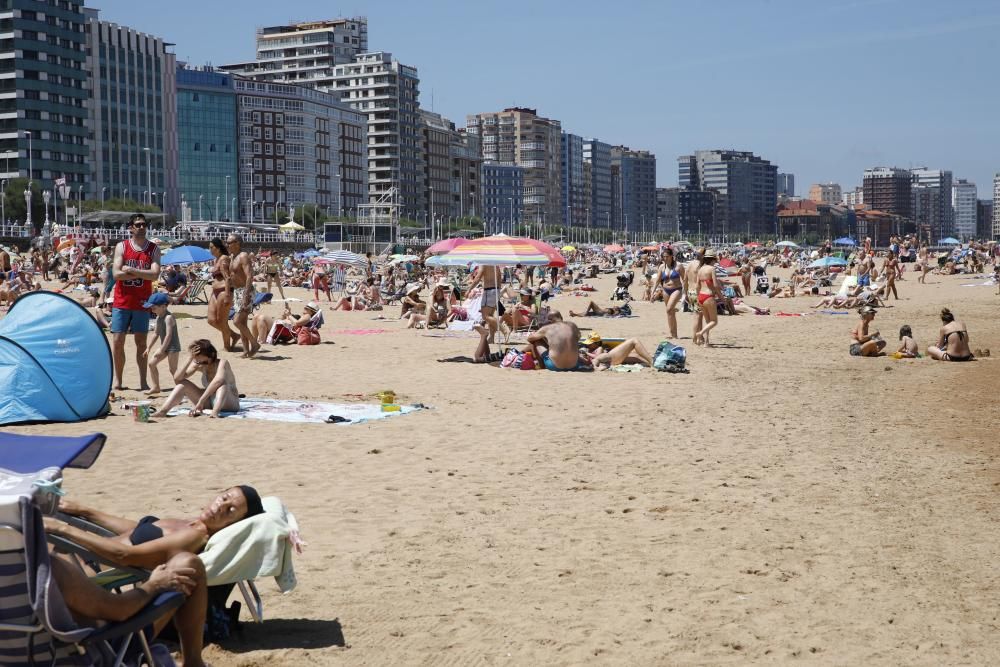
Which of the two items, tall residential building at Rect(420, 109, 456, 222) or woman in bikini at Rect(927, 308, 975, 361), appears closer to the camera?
woman in bikini at Rect(927, 308, 975, 361)

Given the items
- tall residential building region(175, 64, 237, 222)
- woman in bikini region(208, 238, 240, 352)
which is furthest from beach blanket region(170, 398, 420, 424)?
tall residential building region(175, 64, 237, 222)

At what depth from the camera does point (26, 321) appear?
29.9 feet

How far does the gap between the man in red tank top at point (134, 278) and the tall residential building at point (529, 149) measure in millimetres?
175195

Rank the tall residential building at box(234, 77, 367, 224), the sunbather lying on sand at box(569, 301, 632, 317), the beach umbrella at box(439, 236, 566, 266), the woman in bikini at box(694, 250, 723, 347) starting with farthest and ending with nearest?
the tall residential building at box(234, 77, 367, 224), the sunbather lying on sand at box(569, 301, 632, 317), the woman in bikini at box(694, 250, 723, 347), the beach umbrella at box(439, 236, 566, 266)

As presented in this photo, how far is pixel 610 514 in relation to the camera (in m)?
6.33

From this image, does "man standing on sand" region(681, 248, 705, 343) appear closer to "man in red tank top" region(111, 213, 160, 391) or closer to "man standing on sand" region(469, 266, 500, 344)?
"man standing on sand" region(469, 266, 500, 344)

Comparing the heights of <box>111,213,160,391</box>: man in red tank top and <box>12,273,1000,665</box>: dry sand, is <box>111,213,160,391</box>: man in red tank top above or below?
above

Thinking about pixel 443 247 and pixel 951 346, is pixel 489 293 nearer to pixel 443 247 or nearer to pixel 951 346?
pixel 951 346

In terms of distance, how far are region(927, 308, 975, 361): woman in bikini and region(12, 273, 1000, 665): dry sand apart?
3.06 meters

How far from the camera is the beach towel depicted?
411cm

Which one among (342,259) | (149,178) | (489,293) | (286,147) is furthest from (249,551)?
(286,147)

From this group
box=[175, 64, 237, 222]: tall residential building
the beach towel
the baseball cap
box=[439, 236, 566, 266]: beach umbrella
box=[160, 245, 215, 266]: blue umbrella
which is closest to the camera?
the beach towel

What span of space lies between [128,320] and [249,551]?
664 cm

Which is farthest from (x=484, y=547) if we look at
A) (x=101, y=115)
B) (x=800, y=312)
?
(x=101, y=115)
